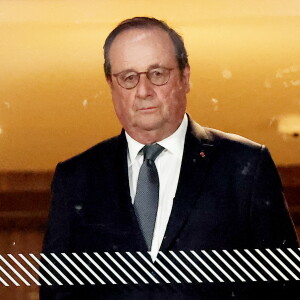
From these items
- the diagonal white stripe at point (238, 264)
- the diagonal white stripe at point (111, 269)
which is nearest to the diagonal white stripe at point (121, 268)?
the diagonal white stripe at point (111, 269)

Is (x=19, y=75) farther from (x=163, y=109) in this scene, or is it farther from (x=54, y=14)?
(x=163, y=109)

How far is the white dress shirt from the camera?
4.49ft

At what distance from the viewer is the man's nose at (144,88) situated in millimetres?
1336

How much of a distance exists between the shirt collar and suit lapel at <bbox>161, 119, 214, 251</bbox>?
24 mm

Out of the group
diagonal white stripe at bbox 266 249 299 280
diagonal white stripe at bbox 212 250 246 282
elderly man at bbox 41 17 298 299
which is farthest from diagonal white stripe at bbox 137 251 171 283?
diagonal white stripe at bbox 266 249 299 280

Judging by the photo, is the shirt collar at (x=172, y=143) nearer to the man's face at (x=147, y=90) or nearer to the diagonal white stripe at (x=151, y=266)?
the man's face at (x=147, y=90)

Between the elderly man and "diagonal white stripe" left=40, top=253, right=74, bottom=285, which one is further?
"diagonal white stripe" left=40, top=253, right=74, bottom=285

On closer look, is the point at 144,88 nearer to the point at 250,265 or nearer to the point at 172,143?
the point at 172,143

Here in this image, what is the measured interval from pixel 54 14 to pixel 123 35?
26 centimetres

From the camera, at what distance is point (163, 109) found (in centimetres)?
137

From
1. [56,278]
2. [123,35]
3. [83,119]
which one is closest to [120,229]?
[56,278]

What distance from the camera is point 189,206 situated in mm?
1329

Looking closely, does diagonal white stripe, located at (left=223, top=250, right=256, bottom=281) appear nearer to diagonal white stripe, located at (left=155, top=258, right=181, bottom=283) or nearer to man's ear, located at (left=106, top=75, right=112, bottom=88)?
diagonal white stripe, located at (left=155, top=258, right=181, bottom=283)

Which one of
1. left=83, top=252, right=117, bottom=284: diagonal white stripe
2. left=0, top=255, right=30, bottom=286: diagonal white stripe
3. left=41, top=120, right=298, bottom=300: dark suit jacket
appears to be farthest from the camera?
left=0, top=255, right=30, bottom=286: diagonal white stripe
